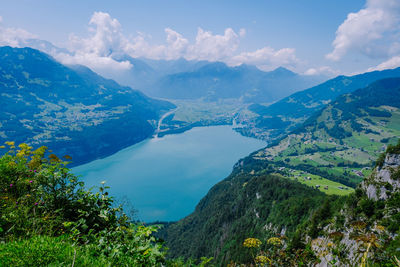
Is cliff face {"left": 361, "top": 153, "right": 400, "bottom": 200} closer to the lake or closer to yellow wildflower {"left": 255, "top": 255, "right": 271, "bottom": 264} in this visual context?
yellow wildflower {"left": 255, "top": 255, "right": 271, "bottom": 264}

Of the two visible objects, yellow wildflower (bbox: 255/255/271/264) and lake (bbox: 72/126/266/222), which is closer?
yellow wildflower (bbox: 255/255/271/264)

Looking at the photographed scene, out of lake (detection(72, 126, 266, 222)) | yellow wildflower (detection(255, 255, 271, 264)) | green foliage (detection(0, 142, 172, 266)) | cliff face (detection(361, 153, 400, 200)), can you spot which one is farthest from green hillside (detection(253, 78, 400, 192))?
green foliage (detection(0, 142, 172, 266))

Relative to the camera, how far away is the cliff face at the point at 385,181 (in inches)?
789

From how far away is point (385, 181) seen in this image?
2106cm

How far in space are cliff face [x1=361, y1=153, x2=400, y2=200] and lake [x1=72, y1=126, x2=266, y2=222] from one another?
54.9 m

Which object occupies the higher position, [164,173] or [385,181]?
[385,181]

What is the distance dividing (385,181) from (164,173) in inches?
4200

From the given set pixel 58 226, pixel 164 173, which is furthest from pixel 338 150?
pixel 58 226

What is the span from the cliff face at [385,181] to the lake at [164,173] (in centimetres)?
5492

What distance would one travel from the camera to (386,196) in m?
19.6

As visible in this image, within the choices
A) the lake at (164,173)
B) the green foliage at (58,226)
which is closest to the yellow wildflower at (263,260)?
the green foliage at (58,226)

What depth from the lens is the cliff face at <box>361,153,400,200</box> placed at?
20.0 metres

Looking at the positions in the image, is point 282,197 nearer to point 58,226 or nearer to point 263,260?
point 263,260

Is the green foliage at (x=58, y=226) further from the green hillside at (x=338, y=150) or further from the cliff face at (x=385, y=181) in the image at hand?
the green hillside at (x=338, y=150)
